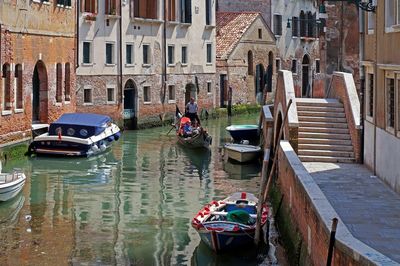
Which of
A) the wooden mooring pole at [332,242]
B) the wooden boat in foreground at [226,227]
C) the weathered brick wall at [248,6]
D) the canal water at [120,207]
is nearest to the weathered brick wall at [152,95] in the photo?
the canal water at [120,207]

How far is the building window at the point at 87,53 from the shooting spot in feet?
71.6

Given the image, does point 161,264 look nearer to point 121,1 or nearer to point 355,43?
point 355,43

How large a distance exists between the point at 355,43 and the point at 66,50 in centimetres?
692

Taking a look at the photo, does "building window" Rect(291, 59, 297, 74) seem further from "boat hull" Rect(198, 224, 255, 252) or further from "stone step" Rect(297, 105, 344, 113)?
"boat hull" Rect(198, 224, 255, 252)

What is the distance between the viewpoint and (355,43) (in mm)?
19297

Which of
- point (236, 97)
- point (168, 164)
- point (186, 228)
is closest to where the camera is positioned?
point (186, 228)

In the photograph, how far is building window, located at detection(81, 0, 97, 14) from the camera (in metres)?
21.6

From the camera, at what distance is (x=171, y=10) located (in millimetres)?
26016

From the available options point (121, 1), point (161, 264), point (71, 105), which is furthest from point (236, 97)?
point (161, 264)

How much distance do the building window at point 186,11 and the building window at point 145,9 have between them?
1814 mm

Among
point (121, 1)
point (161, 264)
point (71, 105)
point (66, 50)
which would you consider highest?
point (121, 1)

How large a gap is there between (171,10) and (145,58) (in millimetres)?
2136

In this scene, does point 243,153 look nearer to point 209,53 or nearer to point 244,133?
point 244,133

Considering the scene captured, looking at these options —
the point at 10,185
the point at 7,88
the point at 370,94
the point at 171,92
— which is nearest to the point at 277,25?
the point at 171,92
